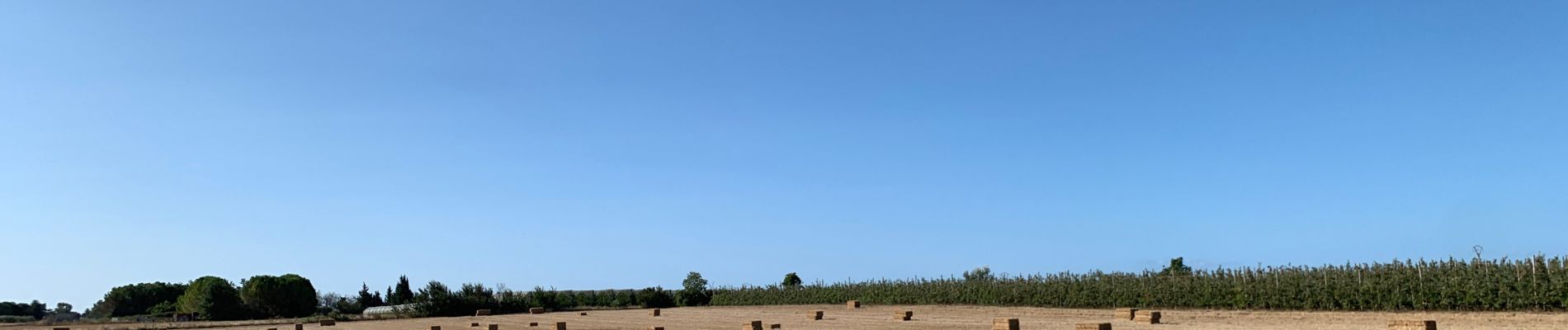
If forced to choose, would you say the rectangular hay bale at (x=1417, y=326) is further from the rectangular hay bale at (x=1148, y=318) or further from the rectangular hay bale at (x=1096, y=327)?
the rectangular hay bale at (x=1148, y=318)

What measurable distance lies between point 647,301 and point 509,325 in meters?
40.6

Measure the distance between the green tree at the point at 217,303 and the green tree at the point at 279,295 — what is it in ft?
3.10

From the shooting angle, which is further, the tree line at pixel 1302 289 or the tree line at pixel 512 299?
the tree line at pixel 512 299

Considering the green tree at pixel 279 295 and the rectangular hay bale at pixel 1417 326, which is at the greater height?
the green tree at pixel 279 295

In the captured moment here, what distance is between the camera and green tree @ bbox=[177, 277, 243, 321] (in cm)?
7844

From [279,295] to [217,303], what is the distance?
4693 mm

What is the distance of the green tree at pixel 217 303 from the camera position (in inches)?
3088

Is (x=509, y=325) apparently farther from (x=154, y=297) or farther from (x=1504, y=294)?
(x=154, y=297)

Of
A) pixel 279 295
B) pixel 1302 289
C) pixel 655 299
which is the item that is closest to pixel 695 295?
pixel 655 299

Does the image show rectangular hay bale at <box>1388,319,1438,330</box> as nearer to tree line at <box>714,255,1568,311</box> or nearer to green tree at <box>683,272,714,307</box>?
tree line at <box>714,255,1568,311</box>

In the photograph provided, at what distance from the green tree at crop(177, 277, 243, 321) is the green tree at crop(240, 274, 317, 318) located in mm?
946

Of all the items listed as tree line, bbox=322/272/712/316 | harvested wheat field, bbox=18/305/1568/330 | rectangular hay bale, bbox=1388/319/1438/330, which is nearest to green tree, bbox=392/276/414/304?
tree line, bbox=322/272/712/316

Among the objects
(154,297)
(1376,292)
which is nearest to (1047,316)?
(1376,292)

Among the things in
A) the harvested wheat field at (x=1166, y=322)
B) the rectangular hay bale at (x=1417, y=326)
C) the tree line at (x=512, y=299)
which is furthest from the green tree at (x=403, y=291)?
the rectangular hay bale at (x=1417, y=326)
